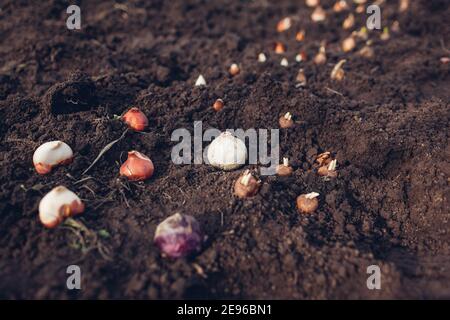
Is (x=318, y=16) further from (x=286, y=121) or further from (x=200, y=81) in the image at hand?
(x=286, y=121)

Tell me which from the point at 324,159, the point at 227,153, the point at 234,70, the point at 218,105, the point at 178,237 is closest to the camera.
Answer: the point at 178,237

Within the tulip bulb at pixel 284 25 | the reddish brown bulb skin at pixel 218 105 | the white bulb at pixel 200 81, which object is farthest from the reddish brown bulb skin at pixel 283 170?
the tulip bulb at pixel 284 25

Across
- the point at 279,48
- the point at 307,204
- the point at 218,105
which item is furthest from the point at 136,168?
the point at 279,48

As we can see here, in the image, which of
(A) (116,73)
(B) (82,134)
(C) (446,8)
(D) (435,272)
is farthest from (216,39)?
(D) (435,272)

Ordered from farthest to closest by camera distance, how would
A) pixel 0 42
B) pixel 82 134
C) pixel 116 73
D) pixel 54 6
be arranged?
1. pixel 54 6
2. pixel 0 42
3. pixel 116 73
4. pixel 82 134

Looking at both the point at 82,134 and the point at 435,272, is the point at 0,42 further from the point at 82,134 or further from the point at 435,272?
the point at 435,272
